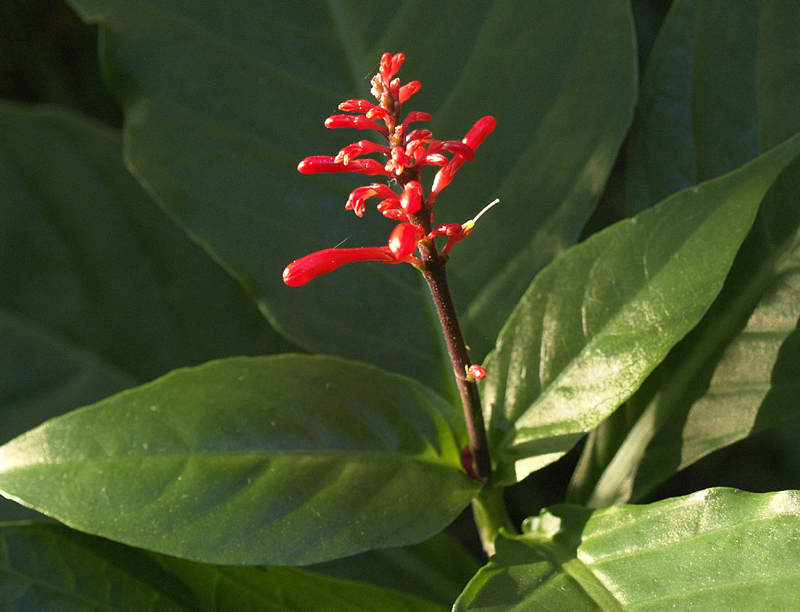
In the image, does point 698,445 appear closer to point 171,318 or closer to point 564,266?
point 564,266

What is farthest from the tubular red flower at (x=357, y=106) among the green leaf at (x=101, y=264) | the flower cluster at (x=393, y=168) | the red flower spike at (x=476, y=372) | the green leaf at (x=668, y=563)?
the green leaf at (x=101, y=264)

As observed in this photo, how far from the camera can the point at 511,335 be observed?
48 centimetres

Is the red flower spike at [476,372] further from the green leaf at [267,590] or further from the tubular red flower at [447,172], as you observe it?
the green leaf at [267,590]

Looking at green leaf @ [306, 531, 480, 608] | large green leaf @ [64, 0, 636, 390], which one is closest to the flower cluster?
large green leaf @ [64, 0, 636, 390]

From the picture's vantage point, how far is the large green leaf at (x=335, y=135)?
0.58 meters

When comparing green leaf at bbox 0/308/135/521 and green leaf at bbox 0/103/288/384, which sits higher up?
green leaf at bbox 0/103/288/384

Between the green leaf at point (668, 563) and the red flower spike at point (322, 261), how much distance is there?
180 millimetres

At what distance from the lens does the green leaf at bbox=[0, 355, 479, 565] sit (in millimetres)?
417

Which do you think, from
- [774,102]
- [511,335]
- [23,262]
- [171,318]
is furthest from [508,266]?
[23,262]

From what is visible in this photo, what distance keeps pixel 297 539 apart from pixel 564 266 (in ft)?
0.74

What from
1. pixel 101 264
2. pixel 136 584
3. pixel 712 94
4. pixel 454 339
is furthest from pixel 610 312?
pixel 101 264

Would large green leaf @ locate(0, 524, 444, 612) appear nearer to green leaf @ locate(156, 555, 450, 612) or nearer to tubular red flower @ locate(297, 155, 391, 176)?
green leaf @ locate(156, 555, 450, 612)

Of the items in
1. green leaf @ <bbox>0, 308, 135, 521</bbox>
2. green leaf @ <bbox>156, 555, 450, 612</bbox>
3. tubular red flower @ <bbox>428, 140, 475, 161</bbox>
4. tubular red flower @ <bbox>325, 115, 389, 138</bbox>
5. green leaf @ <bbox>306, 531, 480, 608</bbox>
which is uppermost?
tubular red flower @ <bbox>325, 115, 389, 138</bbox>

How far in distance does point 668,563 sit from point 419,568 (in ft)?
1.01
